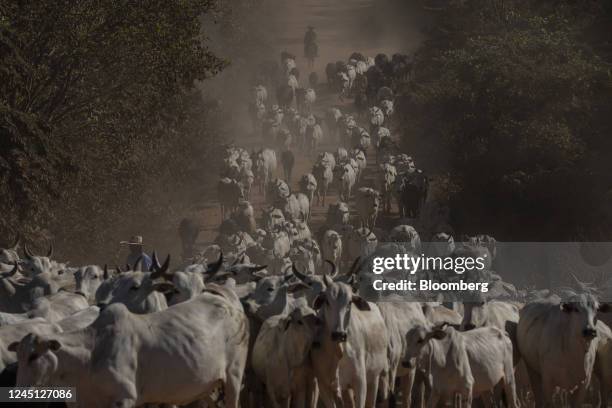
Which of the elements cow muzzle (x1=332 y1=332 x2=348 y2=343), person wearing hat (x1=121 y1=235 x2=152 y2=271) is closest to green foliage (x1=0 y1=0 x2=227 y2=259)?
person wearing hat (x1=121 y1=235 x2=152 y2=271)

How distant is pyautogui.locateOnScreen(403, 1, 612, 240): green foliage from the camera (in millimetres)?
36938

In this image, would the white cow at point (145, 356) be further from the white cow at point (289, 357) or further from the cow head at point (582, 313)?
the cow head at point (582, 313)

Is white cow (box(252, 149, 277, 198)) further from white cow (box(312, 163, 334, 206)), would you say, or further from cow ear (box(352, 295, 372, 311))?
cow ear (box(352, 295, 372, 311))

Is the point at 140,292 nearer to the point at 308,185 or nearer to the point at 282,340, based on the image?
the point at 282,340

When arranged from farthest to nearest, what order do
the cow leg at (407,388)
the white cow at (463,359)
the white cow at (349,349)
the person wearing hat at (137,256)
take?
the person wearing hat at (137,256)
the cow leg at (407,388)
the white cow at (463,359)
the white cow at (349,349)

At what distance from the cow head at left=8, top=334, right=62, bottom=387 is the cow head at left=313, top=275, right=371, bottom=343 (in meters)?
3.49

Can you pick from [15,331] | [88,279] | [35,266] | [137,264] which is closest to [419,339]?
[137,264]

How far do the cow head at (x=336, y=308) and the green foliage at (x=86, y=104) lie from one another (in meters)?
12.8

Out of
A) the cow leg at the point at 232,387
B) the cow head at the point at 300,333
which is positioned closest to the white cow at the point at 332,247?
the cow head at the point at 300,333

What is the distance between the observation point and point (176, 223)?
138ft

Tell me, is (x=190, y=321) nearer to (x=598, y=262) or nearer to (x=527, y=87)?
(x=598, y=262)

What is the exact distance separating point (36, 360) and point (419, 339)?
5.06 m

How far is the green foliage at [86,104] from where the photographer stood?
27.0 metres

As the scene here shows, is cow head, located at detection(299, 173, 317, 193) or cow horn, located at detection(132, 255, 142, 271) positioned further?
cow head, located at detection(299, 173, 317, 193)
